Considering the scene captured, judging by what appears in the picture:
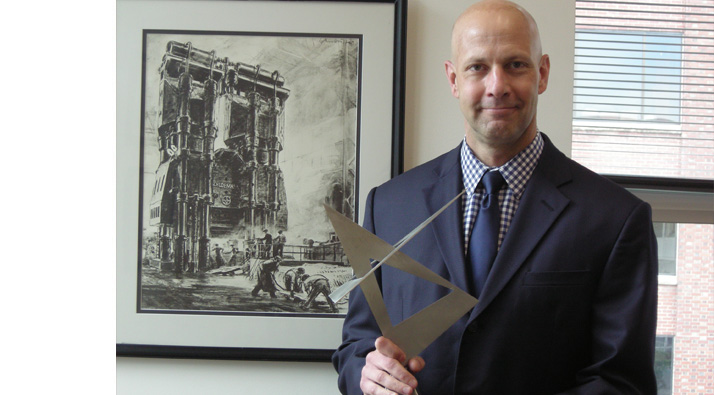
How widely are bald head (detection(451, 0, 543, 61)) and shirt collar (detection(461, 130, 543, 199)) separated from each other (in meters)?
0.16

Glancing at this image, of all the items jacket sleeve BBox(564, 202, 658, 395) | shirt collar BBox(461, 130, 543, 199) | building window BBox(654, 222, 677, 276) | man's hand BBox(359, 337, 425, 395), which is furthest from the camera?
building window BBox(654, 222, 677, 276)

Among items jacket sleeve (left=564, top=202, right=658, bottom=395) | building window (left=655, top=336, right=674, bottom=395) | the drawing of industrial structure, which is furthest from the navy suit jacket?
building window (left=655, top=336, right=674, bottom=395)

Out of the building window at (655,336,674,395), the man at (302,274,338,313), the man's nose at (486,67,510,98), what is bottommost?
the building window at (655,336,674,395)

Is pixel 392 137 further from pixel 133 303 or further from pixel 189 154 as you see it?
pixel 133 303

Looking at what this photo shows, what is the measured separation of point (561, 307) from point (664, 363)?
74 centimetres

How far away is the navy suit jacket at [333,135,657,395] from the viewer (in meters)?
0.98

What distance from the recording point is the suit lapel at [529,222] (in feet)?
3.24

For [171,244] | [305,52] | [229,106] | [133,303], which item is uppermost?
[305,52]

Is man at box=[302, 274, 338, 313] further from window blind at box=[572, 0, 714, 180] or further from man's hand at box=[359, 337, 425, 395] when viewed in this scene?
window blind at box=[572, 0, 714, 180]

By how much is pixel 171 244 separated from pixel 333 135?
16.8 inches

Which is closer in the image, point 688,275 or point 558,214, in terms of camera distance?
point 558,214

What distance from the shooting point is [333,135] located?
1329mm

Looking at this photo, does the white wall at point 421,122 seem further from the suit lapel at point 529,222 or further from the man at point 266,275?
Result: the suit lapel at point 529,222

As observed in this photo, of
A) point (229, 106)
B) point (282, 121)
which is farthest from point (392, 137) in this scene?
point (229, 106)
